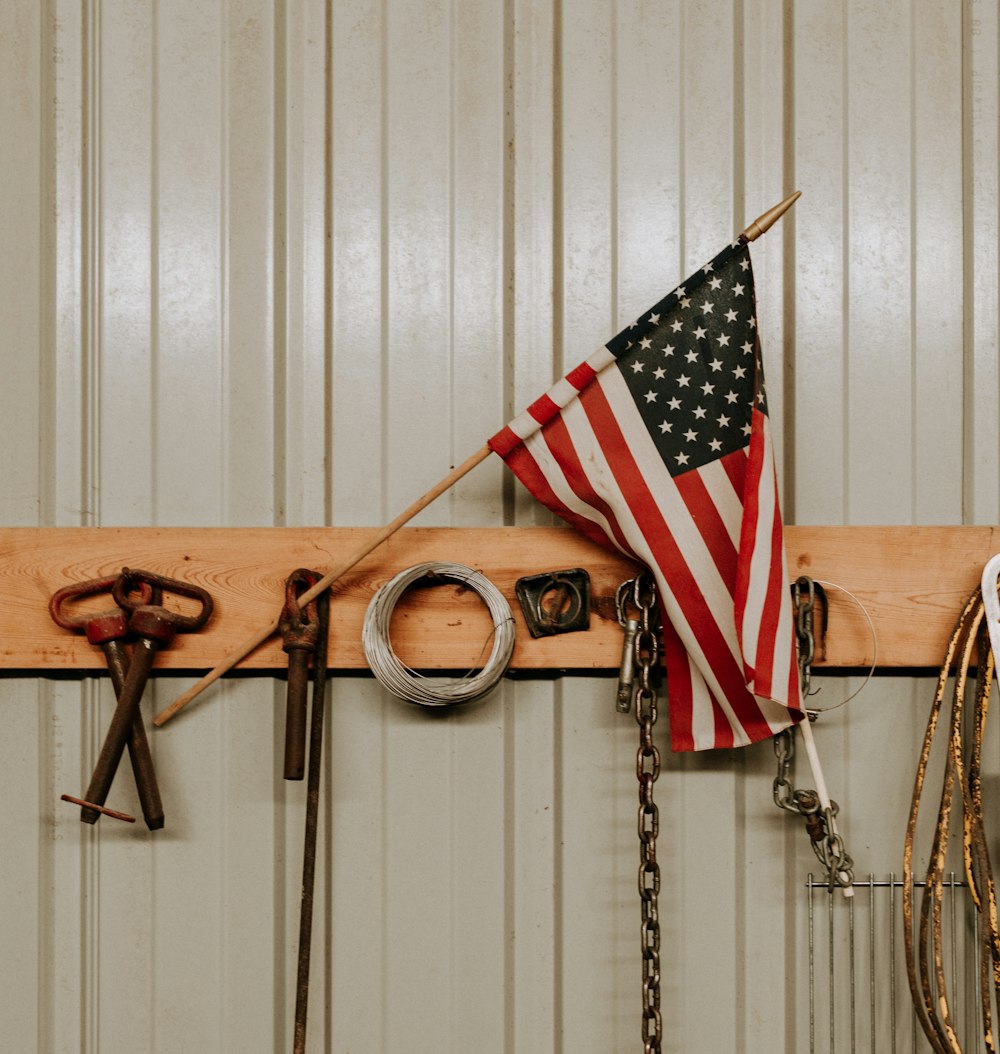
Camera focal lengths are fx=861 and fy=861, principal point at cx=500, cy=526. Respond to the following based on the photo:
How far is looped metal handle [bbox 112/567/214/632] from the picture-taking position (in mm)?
1474

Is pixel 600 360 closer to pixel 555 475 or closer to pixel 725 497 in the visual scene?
pixel 555 475

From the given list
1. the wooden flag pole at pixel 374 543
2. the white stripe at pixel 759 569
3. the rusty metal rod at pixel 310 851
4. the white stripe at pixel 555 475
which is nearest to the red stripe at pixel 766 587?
the white stripe at pixel 759 569

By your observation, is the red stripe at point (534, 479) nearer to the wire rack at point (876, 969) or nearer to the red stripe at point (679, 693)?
the red stripe at point (679, 693)

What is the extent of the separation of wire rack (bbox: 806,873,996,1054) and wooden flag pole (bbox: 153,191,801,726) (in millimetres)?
967

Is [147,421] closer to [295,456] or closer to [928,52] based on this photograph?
[295,456]

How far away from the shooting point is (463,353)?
1.59 m

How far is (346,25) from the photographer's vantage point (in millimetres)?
1589

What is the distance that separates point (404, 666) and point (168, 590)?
1.45 feet

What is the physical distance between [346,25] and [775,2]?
796mm

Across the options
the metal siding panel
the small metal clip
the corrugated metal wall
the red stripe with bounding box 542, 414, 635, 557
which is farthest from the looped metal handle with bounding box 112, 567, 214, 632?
the metal siding panel

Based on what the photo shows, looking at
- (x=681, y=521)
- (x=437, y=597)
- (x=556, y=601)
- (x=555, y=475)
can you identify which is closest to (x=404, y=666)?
(x=437, y=597)

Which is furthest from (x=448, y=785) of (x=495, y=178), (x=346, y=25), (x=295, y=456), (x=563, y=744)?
(x=346, y=25)

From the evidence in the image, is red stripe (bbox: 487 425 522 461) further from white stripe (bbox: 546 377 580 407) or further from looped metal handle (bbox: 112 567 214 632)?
looped metal handle (bbox: 112 567 214 632)

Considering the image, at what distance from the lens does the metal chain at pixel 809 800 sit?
4.83 feet
